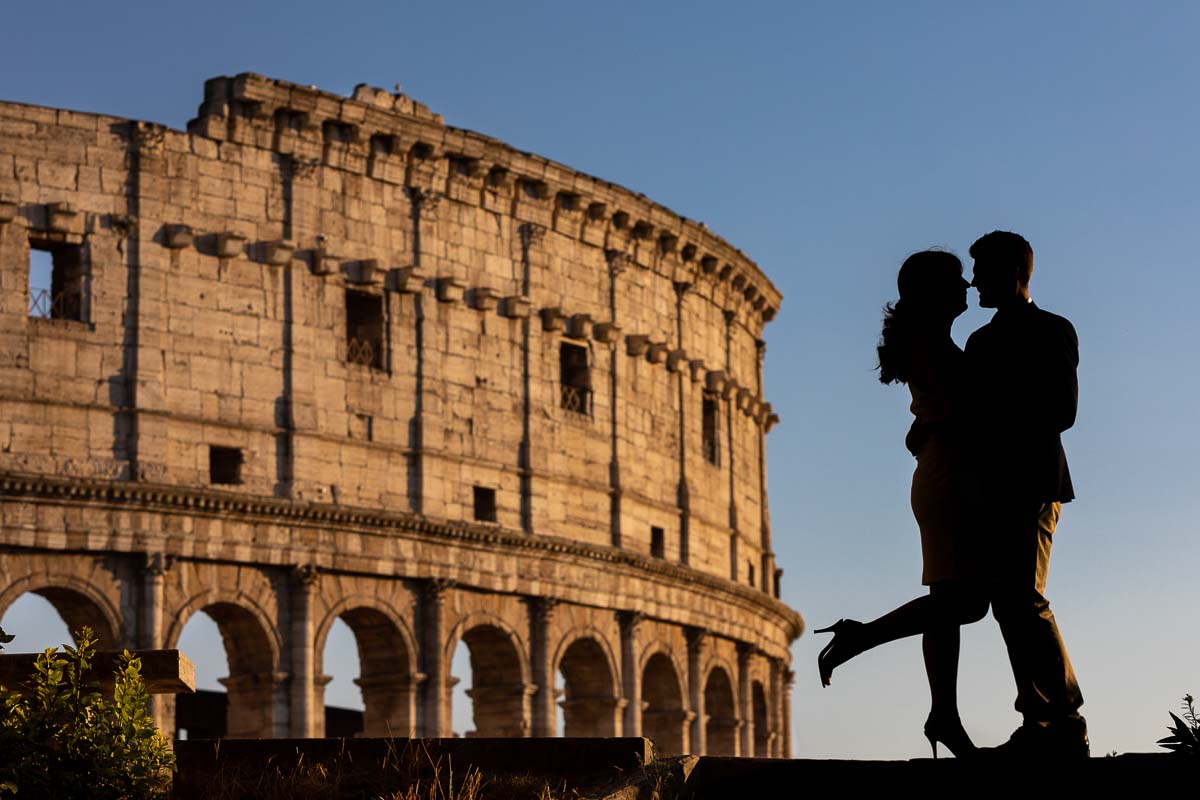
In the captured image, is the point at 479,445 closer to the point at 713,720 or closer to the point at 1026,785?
the point at 713,720

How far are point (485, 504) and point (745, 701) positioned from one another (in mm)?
10836

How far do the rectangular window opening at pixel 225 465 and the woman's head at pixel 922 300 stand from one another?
2646 centimetres

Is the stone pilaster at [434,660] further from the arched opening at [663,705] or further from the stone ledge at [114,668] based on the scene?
the stone ledge at [114,668]

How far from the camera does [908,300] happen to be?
360 inches

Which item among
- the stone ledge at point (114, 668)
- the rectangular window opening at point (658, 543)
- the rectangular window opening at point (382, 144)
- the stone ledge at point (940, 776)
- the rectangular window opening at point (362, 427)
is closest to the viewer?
the stone ledge at point (940, 776)

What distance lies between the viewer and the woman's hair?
9078 mm

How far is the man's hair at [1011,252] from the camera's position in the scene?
8.98 metres

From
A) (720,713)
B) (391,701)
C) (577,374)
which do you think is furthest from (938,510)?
(720,713)

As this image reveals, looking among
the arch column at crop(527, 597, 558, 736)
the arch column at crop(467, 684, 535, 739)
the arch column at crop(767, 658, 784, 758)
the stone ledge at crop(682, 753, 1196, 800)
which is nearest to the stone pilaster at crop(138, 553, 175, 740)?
the arch column at crop(467, 684, 535, 739)

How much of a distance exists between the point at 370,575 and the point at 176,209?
23.0 ft

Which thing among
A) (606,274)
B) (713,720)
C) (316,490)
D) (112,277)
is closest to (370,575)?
(316,490)

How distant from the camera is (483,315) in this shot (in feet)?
129

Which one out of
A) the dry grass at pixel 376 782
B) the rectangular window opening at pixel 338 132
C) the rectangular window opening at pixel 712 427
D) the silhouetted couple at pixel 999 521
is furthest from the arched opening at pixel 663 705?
the silhouetted couple at pixel 999 521

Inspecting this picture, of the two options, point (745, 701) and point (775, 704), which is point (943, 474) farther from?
point (775, 704)
